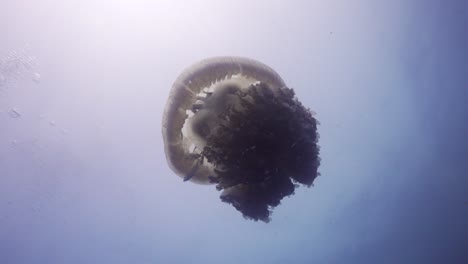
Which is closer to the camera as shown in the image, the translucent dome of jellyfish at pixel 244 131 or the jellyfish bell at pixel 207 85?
the translucent dome of jellyfish at pixel 244 131

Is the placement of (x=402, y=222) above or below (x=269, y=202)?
above

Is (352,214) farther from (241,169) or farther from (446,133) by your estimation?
(241,169)

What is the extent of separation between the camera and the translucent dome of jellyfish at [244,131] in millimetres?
4344

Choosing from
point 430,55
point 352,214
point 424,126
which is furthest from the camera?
point 352,214

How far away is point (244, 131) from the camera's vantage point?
4.34m

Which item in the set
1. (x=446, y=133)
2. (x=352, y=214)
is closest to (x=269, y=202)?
(x=446, y=133)

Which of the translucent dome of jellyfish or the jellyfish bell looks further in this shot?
the jellyfish bell

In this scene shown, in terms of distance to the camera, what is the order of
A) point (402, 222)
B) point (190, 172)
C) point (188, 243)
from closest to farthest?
point (190, 172)
point (188, 243)
point (402, 222)

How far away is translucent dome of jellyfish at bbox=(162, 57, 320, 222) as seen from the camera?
4344 millimetres

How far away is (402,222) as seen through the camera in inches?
1959

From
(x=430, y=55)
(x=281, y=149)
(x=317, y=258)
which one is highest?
(x=430, y=55)

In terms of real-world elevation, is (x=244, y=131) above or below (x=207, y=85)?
below

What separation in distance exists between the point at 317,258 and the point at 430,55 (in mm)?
40367

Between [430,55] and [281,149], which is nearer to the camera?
[281,149]
